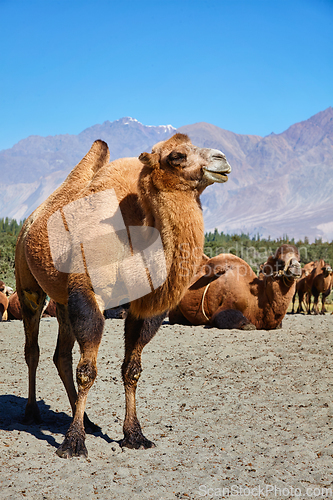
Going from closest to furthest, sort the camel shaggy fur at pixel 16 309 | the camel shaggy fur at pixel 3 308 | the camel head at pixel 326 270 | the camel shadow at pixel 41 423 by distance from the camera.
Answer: the camel shadow at pixel 41 423 → the camel shaggy fur at pixel 3 308 → the camel shaggy fur at pixel 16 309 → the camel head at pixel 326 270

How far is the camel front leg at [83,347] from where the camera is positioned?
3.55 metres

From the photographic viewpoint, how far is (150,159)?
3432 millimetres

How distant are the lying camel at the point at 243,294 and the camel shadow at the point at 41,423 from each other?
4.81m

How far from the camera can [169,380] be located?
6043 mm

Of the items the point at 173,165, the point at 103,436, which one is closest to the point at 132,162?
the point at 173,165

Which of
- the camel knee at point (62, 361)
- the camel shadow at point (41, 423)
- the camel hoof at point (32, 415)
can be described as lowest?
the camel shadow at point (41, 423)

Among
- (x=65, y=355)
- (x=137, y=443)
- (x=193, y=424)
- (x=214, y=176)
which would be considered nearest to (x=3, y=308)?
(x=65, y=355)

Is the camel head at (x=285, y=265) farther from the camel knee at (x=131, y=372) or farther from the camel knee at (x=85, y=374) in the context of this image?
the camel knee at (x=85, y=374)

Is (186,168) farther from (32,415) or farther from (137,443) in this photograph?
(32,415)

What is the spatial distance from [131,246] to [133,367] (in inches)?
44.3

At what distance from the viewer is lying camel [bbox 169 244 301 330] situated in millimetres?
9195

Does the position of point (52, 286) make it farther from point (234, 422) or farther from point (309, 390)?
point (309, 390)

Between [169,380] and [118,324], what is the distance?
3.85 metres

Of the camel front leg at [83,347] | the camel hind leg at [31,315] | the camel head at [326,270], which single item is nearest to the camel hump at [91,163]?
the camel hind leg at [31,315]
